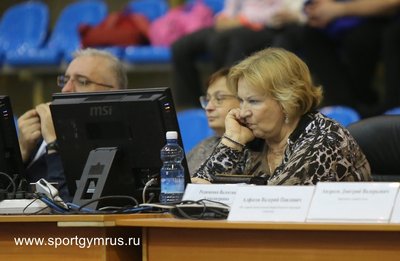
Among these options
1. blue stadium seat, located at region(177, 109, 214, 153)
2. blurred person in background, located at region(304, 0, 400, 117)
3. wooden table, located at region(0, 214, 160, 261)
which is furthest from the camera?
blurred person in background, located at region(304, 0, 400, 117)

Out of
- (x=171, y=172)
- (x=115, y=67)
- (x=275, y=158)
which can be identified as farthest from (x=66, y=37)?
(x=171, y=172)

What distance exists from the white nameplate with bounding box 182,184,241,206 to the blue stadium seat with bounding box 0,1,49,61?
5.62m

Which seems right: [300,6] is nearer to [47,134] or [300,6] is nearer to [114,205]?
[47,134]

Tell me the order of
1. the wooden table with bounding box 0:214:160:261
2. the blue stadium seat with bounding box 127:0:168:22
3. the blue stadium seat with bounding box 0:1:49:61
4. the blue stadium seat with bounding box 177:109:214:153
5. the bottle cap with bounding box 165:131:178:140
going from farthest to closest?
the blue stadium seat with bounding box 0:1:49:61, the blue stadium seat with bounding box 127:0:168:22, the blue stadium seat with bounding box 177:109:214:153, the bottle cap with bounding box 165:131:178:140, the wooden table with bounding box 0:214:160:261

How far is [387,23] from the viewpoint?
19.2 ft

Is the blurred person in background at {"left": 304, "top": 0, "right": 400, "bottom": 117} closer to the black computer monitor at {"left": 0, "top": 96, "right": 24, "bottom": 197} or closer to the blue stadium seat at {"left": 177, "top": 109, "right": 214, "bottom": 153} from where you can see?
the blue stadium seat at {"left": 177, "top": 109, "right": 214, "bottom": 153}

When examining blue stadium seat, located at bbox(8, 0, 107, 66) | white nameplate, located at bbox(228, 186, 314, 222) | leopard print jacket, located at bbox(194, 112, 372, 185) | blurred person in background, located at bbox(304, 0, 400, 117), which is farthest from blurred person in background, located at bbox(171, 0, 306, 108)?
white nameplate, located at bbox(228, 186, 314, 222)

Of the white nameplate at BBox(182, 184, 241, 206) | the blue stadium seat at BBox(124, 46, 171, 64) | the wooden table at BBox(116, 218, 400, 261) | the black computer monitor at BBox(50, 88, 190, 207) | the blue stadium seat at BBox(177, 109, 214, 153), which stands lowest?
the blue stadium seat at BBox(177, 109, 214, 153)

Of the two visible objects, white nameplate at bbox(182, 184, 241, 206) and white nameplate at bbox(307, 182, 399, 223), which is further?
white nameplate at bbox(182, 184, 241, 206)

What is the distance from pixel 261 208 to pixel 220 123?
1.74 m

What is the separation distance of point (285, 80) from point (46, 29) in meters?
5.40

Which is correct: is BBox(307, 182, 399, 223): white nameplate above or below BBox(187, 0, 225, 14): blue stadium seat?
below

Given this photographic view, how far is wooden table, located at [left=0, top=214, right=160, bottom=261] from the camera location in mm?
2789

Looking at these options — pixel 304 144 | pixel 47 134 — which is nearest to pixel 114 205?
pixel 304 144
